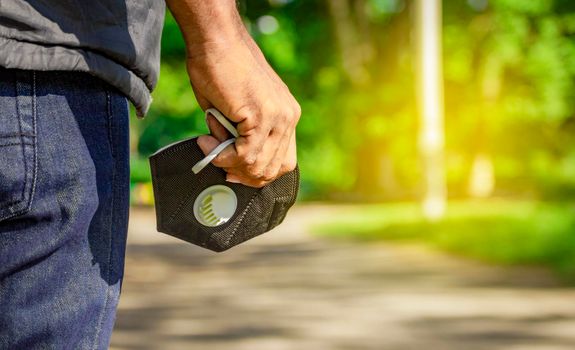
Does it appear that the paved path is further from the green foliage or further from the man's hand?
the green foliage

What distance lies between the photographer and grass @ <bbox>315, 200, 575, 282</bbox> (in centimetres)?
983

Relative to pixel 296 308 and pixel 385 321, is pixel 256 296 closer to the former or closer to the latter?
pixel 296 308

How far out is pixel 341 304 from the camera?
23.9 ft

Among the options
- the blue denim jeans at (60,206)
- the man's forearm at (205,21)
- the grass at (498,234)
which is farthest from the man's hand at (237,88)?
the grass at (498,234)

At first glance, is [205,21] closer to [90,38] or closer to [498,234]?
[90,38]

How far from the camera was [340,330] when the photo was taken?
20.0ft

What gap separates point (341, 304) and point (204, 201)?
5.75m

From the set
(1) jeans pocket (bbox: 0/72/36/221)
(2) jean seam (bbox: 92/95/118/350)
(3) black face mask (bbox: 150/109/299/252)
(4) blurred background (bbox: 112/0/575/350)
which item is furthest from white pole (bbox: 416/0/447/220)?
(1) jeans pocket (bbox: 0/72/36/221)

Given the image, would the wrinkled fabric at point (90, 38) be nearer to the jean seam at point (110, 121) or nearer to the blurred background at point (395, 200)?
the jean seam at point (110, 121)

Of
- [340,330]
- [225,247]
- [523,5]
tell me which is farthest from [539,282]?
[523,5]

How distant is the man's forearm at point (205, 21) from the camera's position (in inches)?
57.1

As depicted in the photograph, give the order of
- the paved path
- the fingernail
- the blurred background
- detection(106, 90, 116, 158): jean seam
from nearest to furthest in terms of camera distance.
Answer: detection(106, 90, 116, 158): jean seam < the fingernail < the paved path < the blurred background

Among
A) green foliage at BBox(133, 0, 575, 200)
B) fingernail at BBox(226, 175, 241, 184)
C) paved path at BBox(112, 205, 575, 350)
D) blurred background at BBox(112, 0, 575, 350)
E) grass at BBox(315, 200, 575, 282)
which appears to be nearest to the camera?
fingernail at BBox(226, 175, 241, 184)

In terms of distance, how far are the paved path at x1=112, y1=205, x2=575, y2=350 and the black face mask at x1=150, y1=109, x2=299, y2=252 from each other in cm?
395
